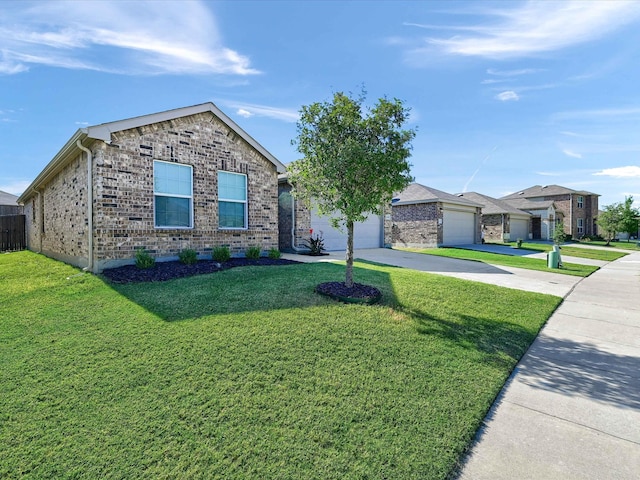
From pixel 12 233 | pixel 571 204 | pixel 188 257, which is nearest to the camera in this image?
pixel 188 257

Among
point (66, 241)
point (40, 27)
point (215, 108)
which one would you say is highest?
point (40, 27)

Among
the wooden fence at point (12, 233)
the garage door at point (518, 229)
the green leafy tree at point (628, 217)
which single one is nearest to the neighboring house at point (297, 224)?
the wooden fence at point (12, 233)

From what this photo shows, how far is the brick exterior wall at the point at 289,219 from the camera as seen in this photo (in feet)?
44.6

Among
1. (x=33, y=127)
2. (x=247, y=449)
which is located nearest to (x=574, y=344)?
(x=247, y=449)

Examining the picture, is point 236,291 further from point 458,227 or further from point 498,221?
point 498,221

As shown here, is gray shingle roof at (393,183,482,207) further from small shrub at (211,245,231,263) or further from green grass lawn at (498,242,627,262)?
small shrub at (211,245,231,263)

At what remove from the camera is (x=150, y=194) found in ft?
27.5

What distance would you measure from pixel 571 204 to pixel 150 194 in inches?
1745

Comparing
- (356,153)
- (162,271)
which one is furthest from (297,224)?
(356,153)

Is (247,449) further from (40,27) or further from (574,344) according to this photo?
(40,27)

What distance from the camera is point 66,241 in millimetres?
9734

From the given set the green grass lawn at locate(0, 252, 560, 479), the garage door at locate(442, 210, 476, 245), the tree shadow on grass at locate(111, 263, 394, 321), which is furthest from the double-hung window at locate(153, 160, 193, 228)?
the garage door at locate(442, 210, 476, 245)

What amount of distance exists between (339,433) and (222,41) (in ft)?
32.8

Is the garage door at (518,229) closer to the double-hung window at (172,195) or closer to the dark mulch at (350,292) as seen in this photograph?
the dark mulch at (350,292)
